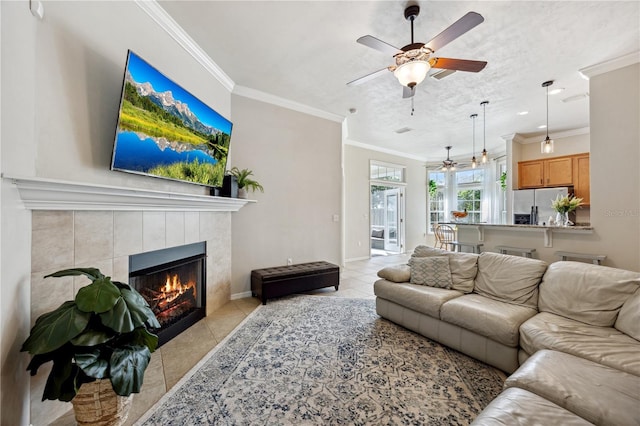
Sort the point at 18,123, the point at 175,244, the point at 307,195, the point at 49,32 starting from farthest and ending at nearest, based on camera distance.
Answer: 1. the point at 307,195
2. the point at 175,244
3. the point at 49,32
4. the point at 18,123

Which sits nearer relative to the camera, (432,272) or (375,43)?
(375,43)

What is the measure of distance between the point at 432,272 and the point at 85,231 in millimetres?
3142

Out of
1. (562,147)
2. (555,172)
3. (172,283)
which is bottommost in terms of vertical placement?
(172,283)

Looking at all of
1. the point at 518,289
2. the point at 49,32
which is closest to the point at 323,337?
the point at 518,289

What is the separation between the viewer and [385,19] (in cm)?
238

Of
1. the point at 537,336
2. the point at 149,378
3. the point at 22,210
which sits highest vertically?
the point at 22,210

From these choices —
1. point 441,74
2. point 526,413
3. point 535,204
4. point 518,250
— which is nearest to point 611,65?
point 441,74

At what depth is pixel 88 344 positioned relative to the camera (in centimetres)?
123

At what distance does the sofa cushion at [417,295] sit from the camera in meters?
2.53

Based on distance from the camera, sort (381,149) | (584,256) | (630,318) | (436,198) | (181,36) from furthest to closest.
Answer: (436,198), (381,149), (584,256), (181,36), (630,318)

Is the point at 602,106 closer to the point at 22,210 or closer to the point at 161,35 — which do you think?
the point at 161,35

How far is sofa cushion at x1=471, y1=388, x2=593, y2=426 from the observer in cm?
108

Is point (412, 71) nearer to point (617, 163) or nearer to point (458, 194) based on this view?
point (617, 163)

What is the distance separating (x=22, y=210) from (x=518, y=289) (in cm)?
367
